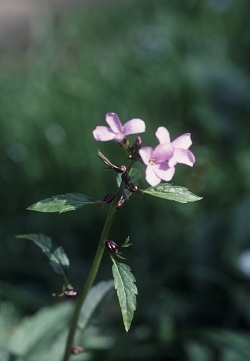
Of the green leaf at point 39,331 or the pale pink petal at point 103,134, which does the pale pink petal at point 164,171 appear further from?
the green leaf at point 39,331

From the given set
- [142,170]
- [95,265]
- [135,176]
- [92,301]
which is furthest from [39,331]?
[142,170]

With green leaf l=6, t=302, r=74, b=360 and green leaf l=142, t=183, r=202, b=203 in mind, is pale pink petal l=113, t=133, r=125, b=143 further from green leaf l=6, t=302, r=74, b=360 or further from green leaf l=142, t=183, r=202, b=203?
green leaf l=6, t=302, r=74, b=360

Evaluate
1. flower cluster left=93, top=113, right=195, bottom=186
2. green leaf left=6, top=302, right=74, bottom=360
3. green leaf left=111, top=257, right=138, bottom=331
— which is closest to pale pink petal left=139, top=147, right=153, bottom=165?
flower cluster left=93, top=113, right=195, bottom=186

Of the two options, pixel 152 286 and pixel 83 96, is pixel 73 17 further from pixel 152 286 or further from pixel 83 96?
pixel 152 286

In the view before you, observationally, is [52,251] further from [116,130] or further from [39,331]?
[39,331]

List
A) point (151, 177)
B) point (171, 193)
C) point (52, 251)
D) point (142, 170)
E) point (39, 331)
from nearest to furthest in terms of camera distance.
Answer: point (151, 177), point (171, 193), point (52, 251), point (39, 331), point (142, 170)

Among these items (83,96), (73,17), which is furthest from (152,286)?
(73,17)
